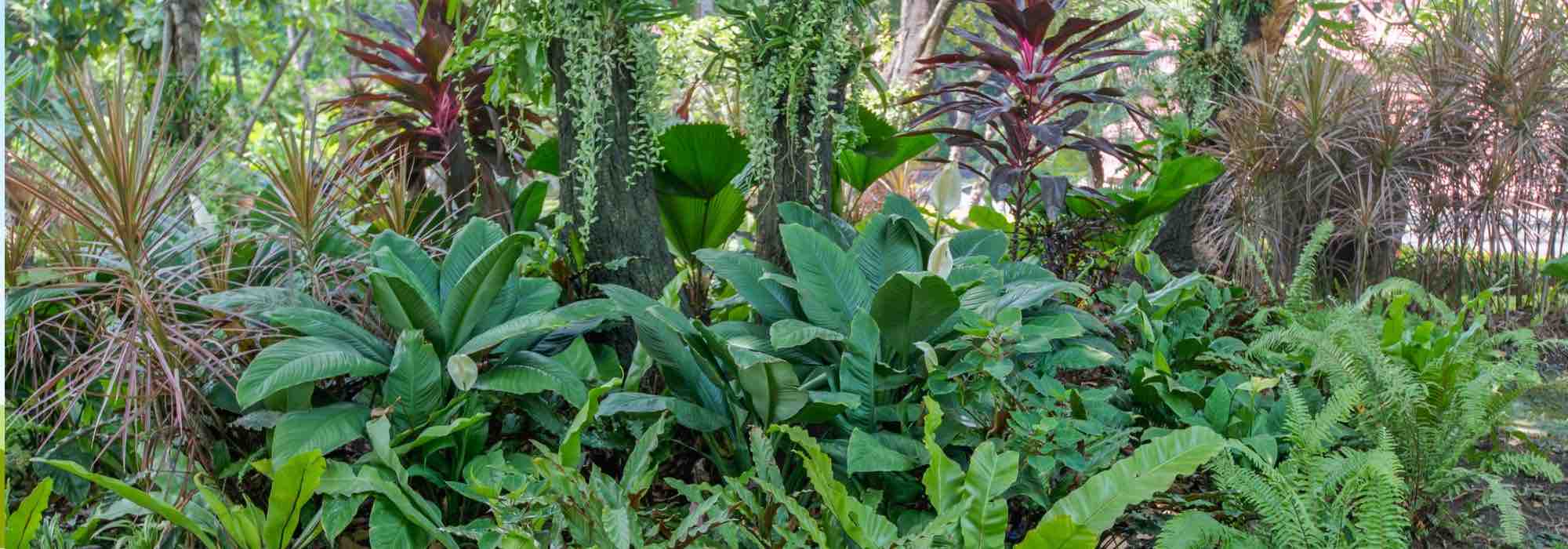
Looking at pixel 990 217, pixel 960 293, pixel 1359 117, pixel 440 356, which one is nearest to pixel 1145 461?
pixel 960 293

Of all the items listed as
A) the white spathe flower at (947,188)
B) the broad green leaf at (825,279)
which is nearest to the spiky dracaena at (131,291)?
the broad green leaf at (825,279)

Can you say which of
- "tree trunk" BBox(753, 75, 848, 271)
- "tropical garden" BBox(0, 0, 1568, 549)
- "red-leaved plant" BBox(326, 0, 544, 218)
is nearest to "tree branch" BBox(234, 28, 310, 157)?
"tropical garden" BBox(0, 0, 1568, 549)

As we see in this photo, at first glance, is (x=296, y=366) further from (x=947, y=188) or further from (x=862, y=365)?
(x=947, y=188)

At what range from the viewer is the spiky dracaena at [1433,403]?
260 centimetres

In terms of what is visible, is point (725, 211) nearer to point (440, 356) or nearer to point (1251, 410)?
point (440, 356)

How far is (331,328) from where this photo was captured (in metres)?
2.57

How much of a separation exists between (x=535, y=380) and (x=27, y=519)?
1.07 m

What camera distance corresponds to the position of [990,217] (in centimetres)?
454

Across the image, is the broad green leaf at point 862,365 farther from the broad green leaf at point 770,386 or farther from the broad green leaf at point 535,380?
the broad green leaf at point 535,380

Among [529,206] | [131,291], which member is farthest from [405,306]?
[529,206]

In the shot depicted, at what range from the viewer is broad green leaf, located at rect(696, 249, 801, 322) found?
286 centimetres

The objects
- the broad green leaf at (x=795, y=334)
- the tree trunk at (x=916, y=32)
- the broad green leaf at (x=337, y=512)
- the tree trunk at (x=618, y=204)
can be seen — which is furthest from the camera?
the tree trunk at (x=916, y=32)

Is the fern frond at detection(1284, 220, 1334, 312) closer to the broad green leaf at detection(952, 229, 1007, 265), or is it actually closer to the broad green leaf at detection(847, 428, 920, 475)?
the broad green leaf at detection(952, 229, 1007, 265)

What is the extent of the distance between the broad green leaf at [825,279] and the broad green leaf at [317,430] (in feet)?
3.63
